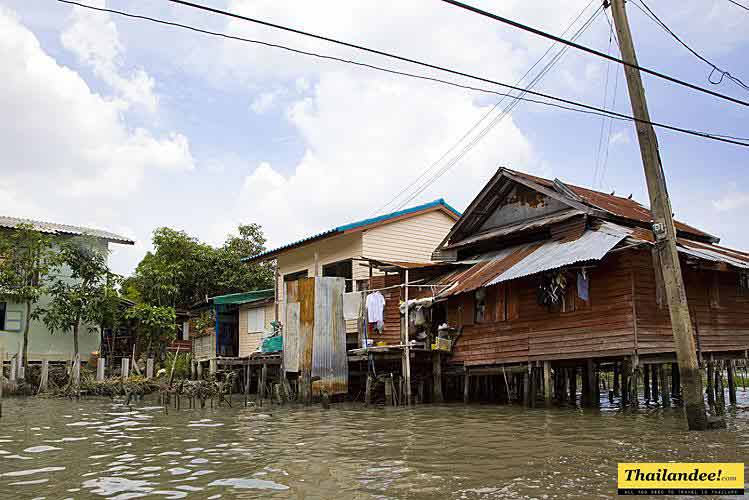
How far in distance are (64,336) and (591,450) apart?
86.0 feet

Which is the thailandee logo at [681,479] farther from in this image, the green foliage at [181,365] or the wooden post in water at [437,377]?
the green foliage at [181,365]

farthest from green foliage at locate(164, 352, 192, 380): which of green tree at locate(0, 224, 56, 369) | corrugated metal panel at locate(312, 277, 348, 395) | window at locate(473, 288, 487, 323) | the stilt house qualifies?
window at locate(473, 288, 487, 323)

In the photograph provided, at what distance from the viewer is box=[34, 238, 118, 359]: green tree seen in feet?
88.9

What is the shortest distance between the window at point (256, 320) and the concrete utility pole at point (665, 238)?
18654 millimetres

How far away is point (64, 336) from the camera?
95.7 feet

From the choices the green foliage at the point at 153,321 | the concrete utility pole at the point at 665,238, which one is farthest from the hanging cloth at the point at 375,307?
the green foliage at the point at 153,321

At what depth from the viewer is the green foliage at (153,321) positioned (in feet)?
94.3

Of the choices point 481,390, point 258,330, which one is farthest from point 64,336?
point 481,390

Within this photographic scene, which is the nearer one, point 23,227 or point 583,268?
point 583,268

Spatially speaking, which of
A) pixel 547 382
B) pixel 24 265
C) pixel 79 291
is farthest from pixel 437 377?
pixel 24 265

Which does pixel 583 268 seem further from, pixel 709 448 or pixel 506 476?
pixel 506 476

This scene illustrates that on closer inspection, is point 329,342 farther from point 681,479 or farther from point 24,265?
point 24,265

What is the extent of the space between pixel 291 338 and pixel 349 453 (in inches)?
379

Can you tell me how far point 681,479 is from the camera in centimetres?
682
